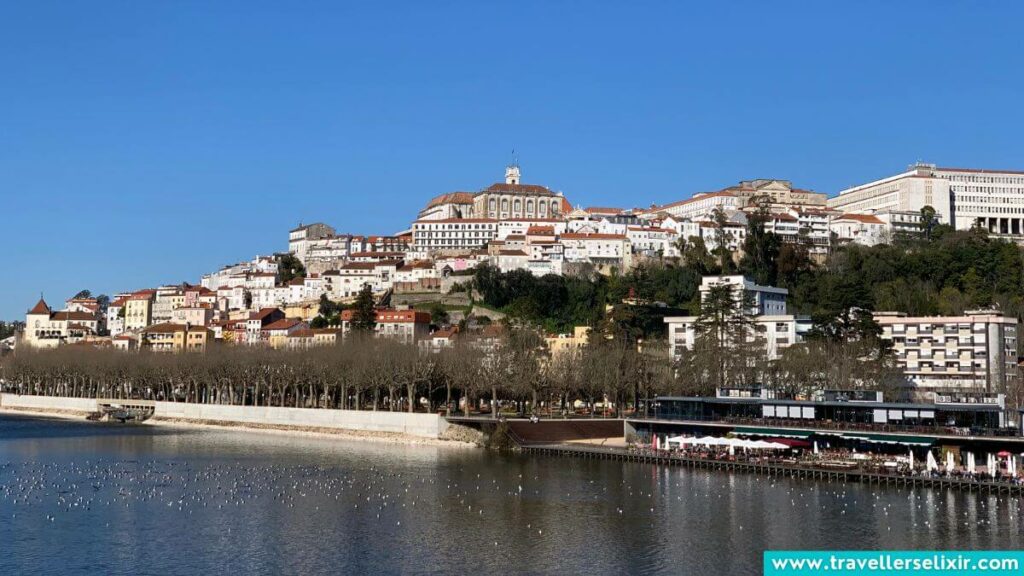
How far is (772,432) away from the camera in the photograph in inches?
2082

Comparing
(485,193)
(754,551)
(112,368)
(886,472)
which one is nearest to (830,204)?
(485,193)

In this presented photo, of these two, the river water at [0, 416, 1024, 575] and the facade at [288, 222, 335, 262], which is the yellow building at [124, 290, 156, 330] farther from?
the river water at [0, 416, 1024, 575]

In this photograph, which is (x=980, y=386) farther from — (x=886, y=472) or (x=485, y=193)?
(x=485, y=193)

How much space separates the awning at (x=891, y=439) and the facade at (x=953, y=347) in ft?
86.2

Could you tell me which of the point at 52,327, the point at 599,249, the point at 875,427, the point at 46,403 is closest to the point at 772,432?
the point at 875,427

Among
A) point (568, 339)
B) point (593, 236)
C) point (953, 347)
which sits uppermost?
point (593, 236)

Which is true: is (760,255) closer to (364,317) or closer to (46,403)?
(364,317)

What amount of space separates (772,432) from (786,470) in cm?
489

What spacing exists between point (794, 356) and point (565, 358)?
14.8 metres

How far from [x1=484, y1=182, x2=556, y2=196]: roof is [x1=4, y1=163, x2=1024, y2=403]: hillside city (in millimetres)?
269

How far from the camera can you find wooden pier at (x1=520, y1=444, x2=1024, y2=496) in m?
42.5

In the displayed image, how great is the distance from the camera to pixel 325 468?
168 feet

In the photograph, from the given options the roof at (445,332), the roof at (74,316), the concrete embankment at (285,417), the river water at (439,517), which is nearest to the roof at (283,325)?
the roof at (445,332)

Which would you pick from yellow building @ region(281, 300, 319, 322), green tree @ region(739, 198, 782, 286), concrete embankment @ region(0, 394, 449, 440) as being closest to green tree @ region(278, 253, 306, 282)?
yellow building @ region(281, 300, 319, 322)
